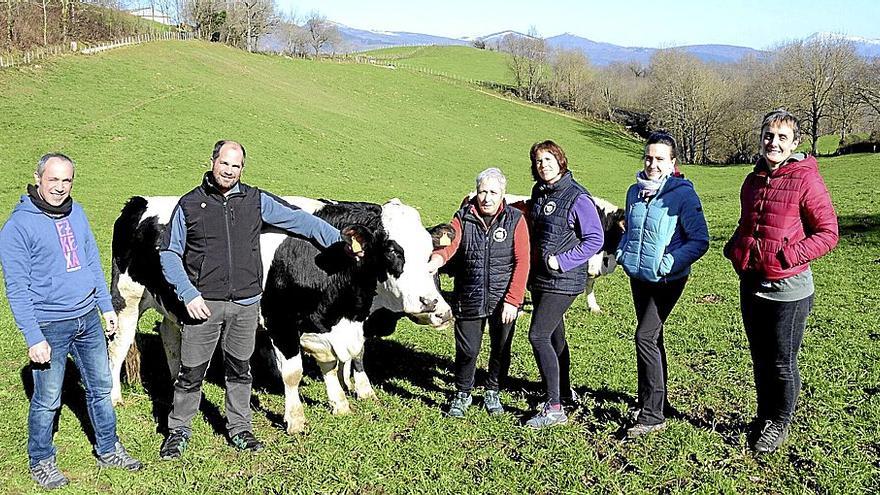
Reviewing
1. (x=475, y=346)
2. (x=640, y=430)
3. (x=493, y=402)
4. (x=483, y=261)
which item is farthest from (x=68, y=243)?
(x=640, y=430)

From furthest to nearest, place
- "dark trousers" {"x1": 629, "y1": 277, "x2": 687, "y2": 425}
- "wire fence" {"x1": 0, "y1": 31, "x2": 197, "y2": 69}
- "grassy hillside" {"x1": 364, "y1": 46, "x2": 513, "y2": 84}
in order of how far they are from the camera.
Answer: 1. "grassy hillside" {"x1": 364, "y1": 46, "x2": 513, "y2": 84}
2. "wire fence" {"x1": 0, "y1": 31, "x2": 197, "y2": 69}
3. "dark trousers" {"x1": 629, "y1": 277, "x2": 687, "y2": 425}

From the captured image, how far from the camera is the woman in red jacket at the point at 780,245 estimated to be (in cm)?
463

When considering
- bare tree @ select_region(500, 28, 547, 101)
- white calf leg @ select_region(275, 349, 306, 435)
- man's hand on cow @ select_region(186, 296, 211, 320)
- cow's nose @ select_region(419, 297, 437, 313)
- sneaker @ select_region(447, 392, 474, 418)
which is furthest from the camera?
bare tree @ select_region(500, 28, 547, 101)

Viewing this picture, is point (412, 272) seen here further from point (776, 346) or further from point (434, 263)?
point (776, 346)

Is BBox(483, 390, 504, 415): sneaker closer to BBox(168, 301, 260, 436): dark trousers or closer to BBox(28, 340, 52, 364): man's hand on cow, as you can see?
BBox(168, 301, 260, 436): dark trousers

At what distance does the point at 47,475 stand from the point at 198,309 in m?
1.73

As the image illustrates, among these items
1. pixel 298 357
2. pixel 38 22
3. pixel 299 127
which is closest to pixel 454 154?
pixel 299 127

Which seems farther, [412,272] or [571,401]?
[571,401]

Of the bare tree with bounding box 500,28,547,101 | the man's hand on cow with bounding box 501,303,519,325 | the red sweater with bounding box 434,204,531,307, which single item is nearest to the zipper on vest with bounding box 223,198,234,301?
the red sweater with bounding box 434,204,531,307

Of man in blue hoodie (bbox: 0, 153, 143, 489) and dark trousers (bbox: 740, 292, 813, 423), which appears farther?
dark trousers (bbox: 740, 292, 813, 423)

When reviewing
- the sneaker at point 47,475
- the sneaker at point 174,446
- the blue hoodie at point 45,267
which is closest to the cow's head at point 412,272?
the sneaker at point 174,446

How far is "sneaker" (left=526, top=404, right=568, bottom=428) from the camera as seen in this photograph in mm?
5844

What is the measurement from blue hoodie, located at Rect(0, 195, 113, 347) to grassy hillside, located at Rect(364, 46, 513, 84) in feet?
236

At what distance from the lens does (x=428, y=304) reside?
5441 millimetres
